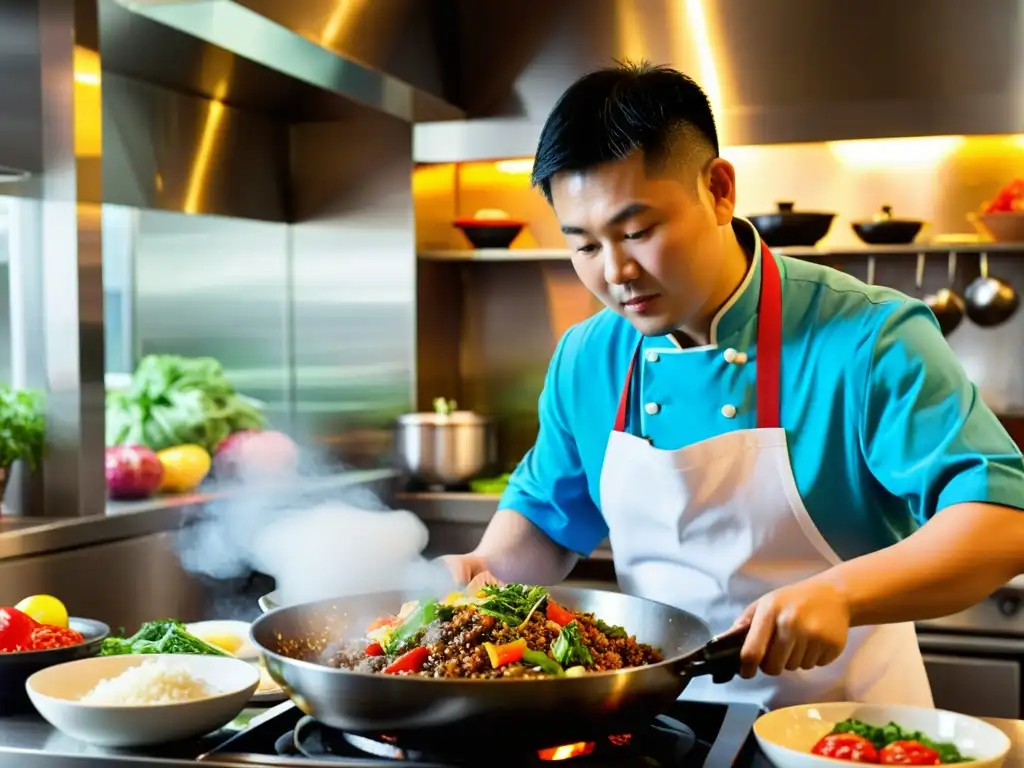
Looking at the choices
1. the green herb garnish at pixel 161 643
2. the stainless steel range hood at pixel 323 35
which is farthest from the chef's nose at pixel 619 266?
the stainless steel range hood at pixel 323 35

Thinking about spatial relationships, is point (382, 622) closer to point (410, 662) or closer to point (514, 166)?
point (410, 662)

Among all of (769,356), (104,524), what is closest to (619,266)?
(769,356)

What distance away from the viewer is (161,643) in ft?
5.78

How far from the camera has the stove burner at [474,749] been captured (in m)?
1.36

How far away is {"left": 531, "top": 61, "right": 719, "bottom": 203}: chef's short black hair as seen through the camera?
5.59ft

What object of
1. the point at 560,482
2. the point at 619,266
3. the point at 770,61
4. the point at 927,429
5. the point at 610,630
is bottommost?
the point at 610,630

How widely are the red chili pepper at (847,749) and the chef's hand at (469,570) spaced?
1.90 ft

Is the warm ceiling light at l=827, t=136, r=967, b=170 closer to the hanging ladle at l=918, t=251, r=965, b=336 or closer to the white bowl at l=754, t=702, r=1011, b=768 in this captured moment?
the hanging ladle at l=918, t=251, r=965, b=336

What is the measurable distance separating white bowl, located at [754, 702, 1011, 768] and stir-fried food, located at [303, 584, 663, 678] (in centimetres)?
17

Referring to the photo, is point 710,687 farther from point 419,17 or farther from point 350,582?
point 419,17

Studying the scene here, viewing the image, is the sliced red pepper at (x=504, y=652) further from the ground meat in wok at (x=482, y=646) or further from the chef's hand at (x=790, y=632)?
the chef's hand at (x=790, y=632)

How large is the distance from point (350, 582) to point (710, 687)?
0.61m

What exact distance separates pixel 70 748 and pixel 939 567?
42.1 inches

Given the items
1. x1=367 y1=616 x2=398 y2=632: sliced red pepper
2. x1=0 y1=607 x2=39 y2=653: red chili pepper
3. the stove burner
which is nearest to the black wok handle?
the stove burner
